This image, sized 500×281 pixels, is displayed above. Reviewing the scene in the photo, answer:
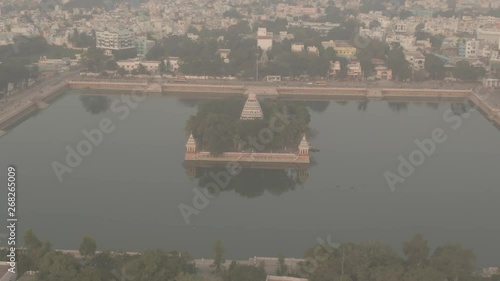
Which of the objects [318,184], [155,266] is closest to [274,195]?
[318,184]

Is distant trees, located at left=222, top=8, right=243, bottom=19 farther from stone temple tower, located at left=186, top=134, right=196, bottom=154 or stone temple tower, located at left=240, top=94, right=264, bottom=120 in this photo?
stone temple tower, located at left=186, top=134, right=196, bottom=154

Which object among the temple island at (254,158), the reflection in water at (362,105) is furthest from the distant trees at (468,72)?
the temple island at (254,158)

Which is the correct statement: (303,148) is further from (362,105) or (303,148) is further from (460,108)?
(460,108)

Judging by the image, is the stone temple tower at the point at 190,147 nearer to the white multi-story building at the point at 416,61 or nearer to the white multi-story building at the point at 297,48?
the white multi-story building at the point at 416,61

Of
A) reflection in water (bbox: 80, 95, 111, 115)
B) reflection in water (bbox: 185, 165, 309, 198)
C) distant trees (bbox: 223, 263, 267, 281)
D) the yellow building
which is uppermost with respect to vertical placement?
distant trees (bbox: 223, 263, 267, 281)

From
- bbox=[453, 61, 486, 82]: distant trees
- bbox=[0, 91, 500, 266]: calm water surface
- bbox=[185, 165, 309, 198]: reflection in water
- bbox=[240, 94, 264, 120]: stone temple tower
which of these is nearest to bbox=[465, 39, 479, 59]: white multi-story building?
bbox=[453, 61, 486, 82]: distant trees

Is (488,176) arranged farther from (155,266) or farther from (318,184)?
(155,266)
